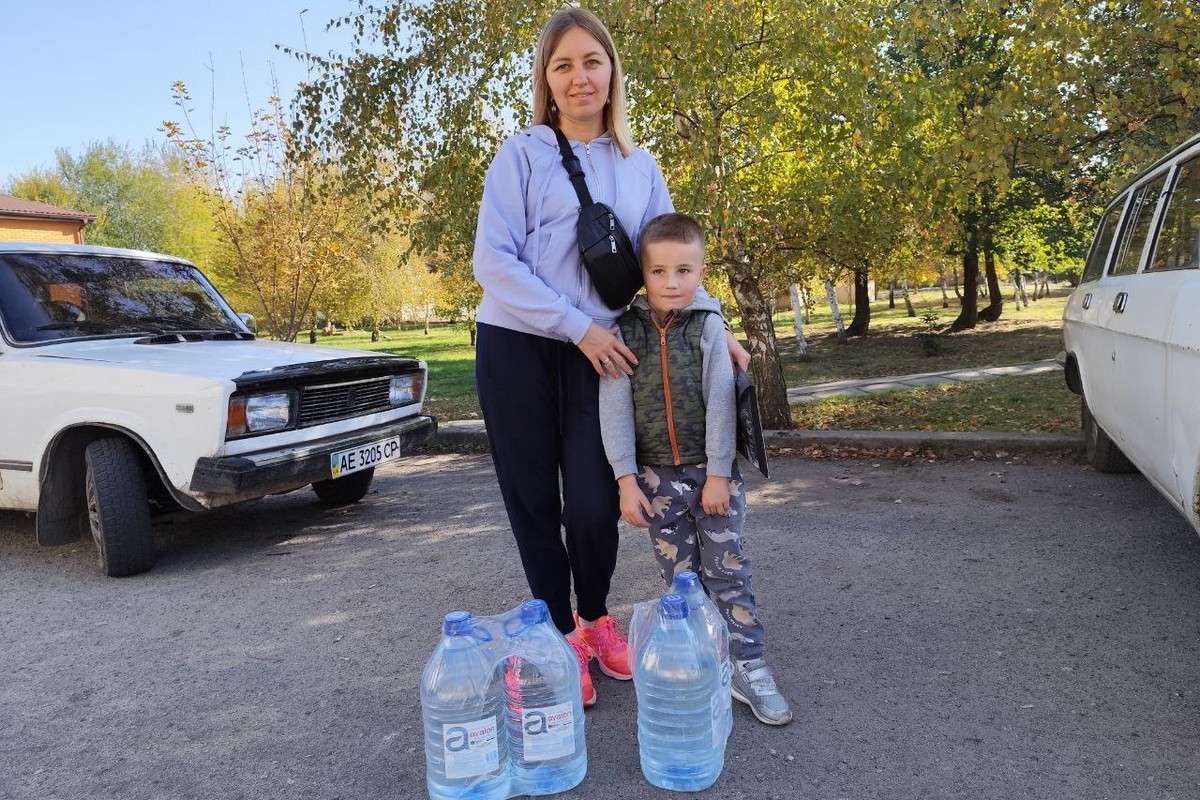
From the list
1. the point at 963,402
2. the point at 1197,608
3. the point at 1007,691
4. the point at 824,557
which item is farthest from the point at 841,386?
the point at 1007,691

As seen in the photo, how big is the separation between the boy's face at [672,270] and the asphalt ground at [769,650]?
4.57 ft

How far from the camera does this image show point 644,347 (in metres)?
2.52

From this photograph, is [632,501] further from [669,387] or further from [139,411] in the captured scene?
[139,411]

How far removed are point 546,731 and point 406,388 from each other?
367 cm

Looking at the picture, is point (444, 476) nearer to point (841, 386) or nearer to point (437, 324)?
point (841, 386)

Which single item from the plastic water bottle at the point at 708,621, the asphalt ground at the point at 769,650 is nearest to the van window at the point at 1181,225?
the asphalt ground at the point at 769,650

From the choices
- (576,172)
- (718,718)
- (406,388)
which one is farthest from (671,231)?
(406,388)

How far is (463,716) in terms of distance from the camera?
2.17 meters

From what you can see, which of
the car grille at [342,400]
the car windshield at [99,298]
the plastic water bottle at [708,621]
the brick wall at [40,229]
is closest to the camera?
the plastic water bottle at [708,621]

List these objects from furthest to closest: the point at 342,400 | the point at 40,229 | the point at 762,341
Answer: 1. the point at 40,229
2. the point at 762,341
3. the point at 342,400

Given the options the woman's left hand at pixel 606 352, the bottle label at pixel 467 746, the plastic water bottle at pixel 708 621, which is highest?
→ the woman's left hand at pixel 606 352

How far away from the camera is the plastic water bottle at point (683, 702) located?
7.26 ft

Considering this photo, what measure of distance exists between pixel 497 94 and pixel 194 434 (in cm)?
466

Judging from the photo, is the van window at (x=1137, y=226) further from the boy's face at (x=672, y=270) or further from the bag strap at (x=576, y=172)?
the bag strap at (x=576, y=172)
